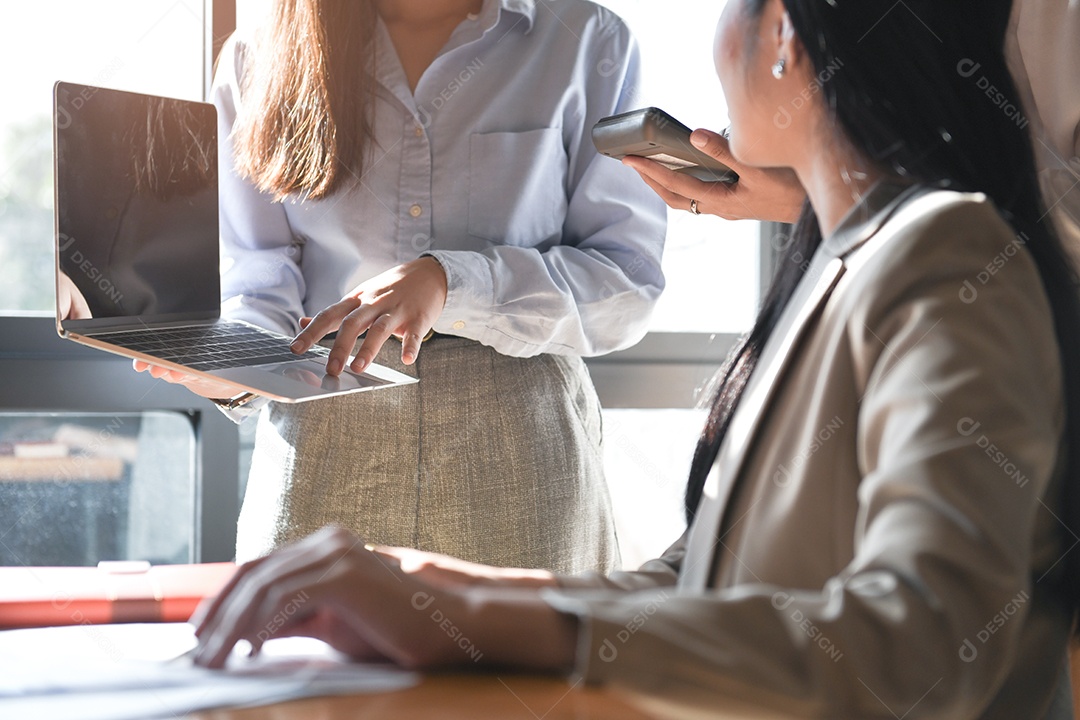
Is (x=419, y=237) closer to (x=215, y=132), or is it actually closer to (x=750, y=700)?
(x=215, y=132)

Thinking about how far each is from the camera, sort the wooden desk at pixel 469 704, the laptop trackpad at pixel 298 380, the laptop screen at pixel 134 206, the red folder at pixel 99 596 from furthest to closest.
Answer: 1. the laptop screen at pixel 134 206
2. the laptop trackpad at pixel 298 380
3. the red folder at pixel 99 596
4. the wooden desk at pixel 469 704

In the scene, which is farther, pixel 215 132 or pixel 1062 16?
pixel 1062 16

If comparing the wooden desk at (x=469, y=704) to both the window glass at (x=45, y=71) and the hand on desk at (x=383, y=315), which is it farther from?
the window glass at (x=45, y=71)

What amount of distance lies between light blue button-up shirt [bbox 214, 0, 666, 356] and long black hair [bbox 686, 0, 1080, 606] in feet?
1.94

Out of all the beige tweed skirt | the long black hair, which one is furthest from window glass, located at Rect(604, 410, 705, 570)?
the long black hair

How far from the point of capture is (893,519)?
565 millimetres

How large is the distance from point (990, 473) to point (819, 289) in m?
0.22

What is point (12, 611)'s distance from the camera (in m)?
0.90

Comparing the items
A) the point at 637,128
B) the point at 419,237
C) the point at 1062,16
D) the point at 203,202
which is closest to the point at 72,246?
the point at 203,202

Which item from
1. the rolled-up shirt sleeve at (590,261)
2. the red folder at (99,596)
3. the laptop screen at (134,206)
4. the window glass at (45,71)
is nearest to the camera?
the red folder at (99,596)

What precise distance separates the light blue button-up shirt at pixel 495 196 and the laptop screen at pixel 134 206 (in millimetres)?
88

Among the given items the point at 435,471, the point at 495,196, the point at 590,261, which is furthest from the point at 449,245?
the point at 435,471

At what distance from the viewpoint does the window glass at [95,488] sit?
1.94 metres

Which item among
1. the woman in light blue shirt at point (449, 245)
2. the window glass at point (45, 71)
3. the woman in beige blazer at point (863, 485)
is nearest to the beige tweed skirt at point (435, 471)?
the woman in light blue shirt at point (449, 245)
